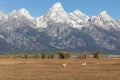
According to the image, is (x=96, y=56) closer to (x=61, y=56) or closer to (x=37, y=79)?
(x=61, y=56)

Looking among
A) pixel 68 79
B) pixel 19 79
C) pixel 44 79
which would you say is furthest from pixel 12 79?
pixel 68 79

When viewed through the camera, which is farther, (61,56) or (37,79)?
(61,56)

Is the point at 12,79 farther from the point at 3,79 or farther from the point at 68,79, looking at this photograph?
the point at 68,79

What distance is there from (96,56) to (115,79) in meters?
142

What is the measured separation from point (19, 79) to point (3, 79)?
2213mm

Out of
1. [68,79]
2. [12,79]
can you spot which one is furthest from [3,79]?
[68,79]

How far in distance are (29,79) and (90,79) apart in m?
8.51

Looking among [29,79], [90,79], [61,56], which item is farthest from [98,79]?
[61,56]

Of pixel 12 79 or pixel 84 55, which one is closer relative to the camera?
pixel 12 79

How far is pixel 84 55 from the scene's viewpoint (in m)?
197

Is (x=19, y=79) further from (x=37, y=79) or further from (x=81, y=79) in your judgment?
(x=81, y=79)

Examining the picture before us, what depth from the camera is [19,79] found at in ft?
172

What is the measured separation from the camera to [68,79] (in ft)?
170

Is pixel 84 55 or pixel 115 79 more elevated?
pixel 84 55
